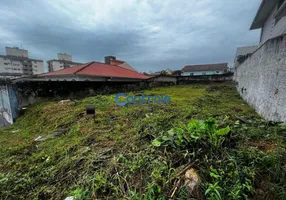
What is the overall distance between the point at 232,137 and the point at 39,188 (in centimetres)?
219

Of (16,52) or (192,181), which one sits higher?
(16,52)

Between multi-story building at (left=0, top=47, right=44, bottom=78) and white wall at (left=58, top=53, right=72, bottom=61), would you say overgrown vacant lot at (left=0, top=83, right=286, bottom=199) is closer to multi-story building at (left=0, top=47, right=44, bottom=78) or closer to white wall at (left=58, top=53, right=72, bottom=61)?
multi-story building at (left=0, top=47, right=44, bottom=78)

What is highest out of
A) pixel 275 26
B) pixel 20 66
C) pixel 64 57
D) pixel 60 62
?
pixel 64 57

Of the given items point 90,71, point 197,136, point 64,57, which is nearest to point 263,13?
point 197,136

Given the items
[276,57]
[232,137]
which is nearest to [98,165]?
[232,137]

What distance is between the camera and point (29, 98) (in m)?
4.79

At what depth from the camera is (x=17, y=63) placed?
1362 inches

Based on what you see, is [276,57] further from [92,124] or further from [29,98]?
[29,98]

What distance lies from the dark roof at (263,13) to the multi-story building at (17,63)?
40.9 meters

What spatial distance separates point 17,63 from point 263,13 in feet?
156

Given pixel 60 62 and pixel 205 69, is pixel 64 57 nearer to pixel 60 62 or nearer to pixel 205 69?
pixel 60 62

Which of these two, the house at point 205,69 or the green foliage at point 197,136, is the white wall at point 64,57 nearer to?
the house at point 205,69

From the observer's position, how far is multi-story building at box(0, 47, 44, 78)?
105 feet

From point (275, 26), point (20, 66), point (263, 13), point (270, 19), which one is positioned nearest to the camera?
point (275, 26)
